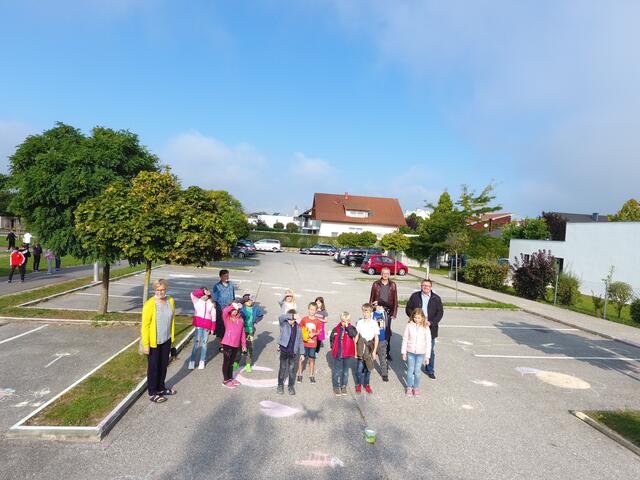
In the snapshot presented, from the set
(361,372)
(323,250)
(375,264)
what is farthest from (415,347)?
(323,250)

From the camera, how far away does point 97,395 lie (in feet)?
19.7

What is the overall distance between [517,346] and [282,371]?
22.8ft

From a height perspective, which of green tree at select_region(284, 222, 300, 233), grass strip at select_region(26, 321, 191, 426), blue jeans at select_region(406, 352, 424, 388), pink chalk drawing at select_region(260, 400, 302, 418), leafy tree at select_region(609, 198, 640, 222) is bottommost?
pink chalk drawing at select_region(260, 400, 302, 418)

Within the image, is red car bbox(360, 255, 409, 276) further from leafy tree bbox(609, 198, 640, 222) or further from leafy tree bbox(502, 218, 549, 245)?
leafy tree bbox(609, 198, 640, 222)

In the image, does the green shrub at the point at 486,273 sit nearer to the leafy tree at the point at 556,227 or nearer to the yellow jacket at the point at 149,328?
the yellow jacket at the point at 149,328

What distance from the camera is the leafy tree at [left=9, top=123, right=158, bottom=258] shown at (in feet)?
33.2

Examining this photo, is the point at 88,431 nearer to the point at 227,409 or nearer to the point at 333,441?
the point at 227,409

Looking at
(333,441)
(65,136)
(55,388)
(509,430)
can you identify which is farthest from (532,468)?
(65,136)

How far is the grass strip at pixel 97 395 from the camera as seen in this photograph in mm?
5227

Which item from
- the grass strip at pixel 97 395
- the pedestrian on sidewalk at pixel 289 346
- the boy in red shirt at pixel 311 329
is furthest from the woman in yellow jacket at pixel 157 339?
the boy in red shirt at pixel 311 329

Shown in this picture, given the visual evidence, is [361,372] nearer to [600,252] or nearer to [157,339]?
[157,339]

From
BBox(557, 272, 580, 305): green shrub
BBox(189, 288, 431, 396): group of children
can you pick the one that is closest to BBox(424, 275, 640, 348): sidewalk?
BBox(557, 272, 580, 305): green shrub

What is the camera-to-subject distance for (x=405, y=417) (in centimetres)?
600

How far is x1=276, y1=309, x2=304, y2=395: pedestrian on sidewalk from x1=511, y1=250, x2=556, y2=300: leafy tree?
16.3 metres
